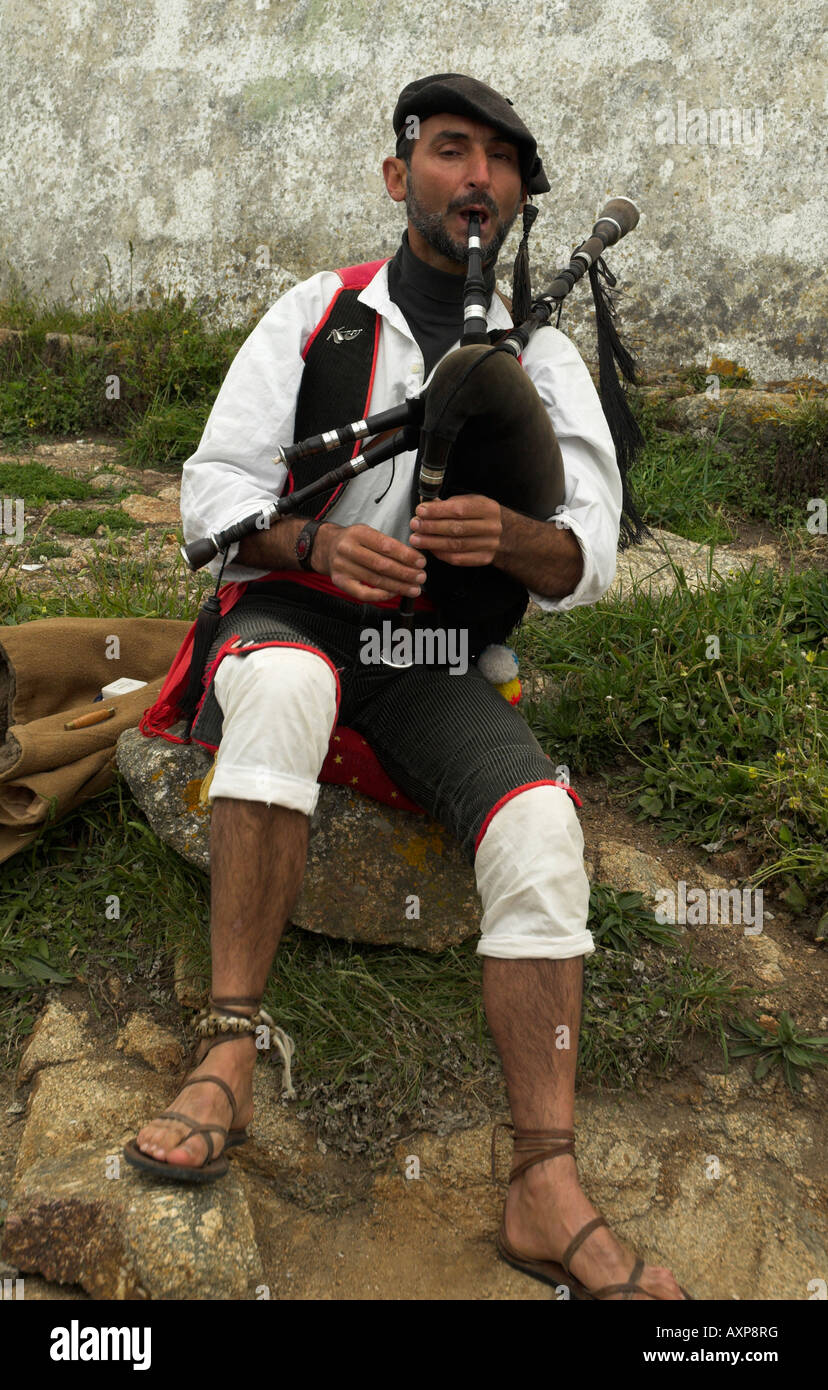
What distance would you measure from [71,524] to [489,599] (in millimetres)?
2862

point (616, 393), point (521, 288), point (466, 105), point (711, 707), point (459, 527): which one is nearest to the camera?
point (459, 527)

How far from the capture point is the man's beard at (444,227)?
2736 millimetres

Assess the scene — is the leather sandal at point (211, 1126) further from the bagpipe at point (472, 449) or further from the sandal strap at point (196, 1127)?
the bagpipe at point (472, 449)

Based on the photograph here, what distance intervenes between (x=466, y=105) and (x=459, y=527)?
1.09m

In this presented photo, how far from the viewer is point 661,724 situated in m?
3.53

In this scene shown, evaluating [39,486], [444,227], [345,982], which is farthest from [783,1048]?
[39,486]

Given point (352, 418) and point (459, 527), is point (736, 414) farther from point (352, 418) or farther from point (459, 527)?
point (459, 527)

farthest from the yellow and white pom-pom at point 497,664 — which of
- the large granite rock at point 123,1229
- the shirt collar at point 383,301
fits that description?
the large granite rock at point 123,1229

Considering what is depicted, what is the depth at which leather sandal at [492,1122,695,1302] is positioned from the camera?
80.8 inches

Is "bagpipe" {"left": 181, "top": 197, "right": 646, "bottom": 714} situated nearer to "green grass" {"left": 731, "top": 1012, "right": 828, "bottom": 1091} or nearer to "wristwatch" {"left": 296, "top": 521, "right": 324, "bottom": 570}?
"wristwatch" {"left": 296, "top": 521, "right": 324, "bottom": 570}

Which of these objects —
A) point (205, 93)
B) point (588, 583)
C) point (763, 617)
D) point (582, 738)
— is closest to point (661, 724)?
point (582, 738)

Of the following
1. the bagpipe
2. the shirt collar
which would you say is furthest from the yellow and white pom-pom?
the shirt collar

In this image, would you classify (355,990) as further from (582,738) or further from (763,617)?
(763,617)

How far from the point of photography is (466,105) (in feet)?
8.75
